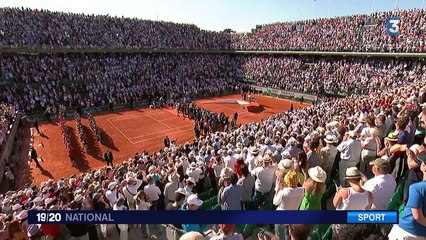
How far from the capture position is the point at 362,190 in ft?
14.5

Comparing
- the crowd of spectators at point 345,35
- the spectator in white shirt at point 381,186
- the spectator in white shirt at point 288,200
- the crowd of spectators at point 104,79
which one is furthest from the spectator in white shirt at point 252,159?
the crowd of spectators at point 345,35

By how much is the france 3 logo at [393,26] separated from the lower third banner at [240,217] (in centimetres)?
3967

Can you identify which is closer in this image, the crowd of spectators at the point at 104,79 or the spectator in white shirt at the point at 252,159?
the spectator in white shirt at the point at 252,159

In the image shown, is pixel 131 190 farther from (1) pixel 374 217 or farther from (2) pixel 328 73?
(2) pixel 328 73

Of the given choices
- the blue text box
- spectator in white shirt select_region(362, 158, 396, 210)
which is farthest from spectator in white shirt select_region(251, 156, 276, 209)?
the blue text box

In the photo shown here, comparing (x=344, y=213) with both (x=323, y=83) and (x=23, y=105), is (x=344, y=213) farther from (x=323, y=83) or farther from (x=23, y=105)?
(x=323, y=83)

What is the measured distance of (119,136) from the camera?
2600 centimetres

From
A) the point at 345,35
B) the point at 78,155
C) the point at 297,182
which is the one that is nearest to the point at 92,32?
the point at 78,155

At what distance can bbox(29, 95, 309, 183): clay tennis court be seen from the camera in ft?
66.9

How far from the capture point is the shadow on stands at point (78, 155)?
20125mm

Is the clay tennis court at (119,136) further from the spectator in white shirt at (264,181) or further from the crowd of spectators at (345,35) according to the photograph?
the spectator in white shirt at (264,181)

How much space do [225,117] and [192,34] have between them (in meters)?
31.3

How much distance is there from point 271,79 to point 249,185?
1573 inches

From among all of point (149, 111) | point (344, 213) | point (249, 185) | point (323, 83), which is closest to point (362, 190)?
point (344, 213)
